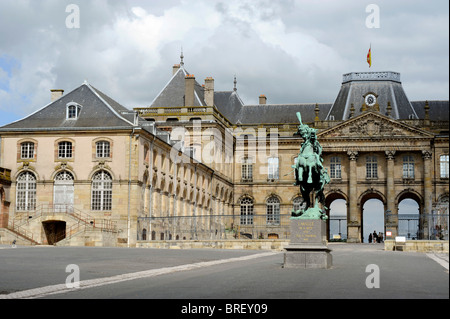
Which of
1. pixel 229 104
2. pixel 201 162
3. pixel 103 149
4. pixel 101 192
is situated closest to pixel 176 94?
pixel 201 162

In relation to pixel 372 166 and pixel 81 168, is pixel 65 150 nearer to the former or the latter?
pixel 81 168

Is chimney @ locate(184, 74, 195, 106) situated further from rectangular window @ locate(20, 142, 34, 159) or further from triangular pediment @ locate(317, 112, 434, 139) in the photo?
rectangular window @ locate(20, 142, 34, 159)

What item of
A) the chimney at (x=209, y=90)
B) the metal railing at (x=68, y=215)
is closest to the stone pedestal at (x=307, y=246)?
the metal railing at (x=68, y=215)

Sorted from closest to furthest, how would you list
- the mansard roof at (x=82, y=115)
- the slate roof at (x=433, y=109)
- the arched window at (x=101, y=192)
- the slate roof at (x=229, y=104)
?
the arched window at (x=101, y=192) → the mansard roof at (x=82, y=115) → the slate roof at (x=433, y=109) → the slate roof at (x=229, y=104)

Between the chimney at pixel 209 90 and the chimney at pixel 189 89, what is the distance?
A: 7.42 ft

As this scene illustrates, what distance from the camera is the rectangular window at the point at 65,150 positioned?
47.1 meters

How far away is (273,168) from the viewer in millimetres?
76625

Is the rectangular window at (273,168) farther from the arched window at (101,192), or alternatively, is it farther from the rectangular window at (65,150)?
the rectangular window at (65,150)

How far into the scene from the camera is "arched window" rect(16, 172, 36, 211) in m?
Answer: 46.5

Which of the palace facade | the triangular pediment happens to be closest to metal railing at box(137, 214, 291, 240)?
the palace facade

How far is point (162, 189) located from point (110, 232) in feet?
30.9

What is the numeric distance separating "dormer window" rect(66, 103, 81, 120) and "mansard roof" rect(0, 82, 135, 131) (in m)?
0.17

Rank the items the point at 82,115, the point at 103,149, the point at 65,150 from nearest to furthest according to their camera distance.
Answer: the point at 103,149 < the point at 65,150 < the point at 82,115

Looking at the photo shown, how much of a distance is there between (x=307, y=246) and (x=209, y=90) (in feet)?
175
